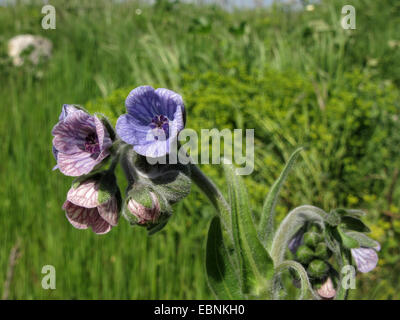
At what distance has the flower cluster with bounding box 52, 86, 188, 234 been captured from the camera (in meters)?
1.06

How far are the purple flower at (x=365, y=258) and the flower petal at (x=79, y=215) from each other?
93 centimetres

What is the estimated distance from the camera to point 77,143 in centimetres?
111

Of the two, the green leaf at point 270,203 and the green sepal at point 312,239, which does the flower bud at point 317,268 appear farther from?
the green leaf at point 270,203

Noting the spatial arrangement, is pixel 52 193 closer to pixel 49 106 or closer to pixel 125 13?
pixel 49 106

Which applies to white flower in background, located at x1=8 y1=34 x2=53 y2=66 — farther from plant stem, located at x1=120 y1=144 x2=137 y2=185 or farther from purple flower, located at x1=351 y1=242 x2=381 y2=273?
purple flower, located at x1=351 y1=242 x2=381 y2=273

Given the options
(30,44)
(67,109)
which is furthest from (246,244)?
(30,44)

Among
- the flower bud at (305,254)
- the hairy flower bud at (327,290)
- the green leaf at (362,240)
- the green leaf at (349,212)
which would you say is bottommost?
the hairy flower bud at (327,290)

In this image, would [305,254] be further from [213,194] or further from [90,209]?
[90,209]

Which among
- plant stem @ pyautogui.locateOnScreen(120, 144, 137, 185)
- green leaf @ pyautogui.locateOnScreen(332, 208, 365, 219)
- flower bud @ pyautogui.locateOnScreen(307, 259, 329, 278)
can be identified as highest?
plant stem @ pyautogui.locateOnScreen(120, 144, 137, 185)

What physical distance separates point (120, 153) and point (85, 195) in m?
0.15

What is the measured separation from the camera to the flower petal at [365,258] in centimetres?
142

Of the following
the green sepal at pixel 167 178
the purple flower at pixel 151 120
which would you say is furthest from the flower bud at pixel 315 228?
the purple flower at pixel 151 120

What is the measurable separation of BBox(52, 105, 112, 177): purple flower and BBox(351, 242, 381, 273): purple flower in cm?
96

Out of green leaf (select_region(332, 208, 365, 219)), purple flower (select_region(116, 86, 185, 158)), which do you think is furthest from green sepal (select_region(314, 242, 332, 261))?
purple flower (select_region(116, 86, 185, 158))
